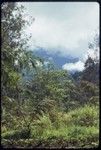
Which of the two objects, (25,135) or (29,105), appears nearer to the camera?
(25,135)

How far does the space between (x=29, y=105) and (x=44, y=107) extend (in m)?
0.78

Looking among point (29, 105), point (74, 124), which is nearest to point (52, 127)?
point (74, 124)

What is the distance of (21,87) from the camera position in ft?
28.8

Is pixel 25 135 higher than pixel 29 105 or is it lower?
lower

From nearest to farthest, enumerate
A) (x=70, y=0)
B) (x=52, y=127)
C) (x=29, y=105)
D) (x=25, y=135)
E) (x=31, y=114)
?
(x=70, y=0), (x=25, y=135), (x=52, y=127), (x=31, y=114), (x=29, y=105)

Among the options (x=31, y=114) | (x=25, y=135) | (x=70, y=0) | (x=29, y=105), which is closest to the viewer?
(x=70, y=0)

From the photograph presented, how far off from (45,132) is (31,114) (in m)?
1.31

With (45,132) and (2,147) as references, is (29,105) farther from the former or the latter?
(2,147)

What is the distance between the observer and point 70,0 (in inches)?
143

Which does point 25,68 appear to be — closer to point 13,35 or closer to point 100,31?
point 13,35

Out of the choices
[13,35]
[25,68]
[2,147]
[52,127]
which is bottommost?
[2,147]

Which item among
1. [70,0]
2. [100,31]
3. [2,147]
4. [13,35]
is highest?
[13,35]

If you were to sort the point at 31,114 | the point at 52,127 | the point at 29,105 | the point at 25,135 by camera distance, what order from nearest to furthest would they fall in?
the point at 25,135, the point at 52,127, the point at 31,114, the point at 29,105

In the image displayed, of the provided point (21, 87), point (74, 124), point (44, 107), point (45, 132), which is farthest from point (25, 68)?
point (45, 132)
